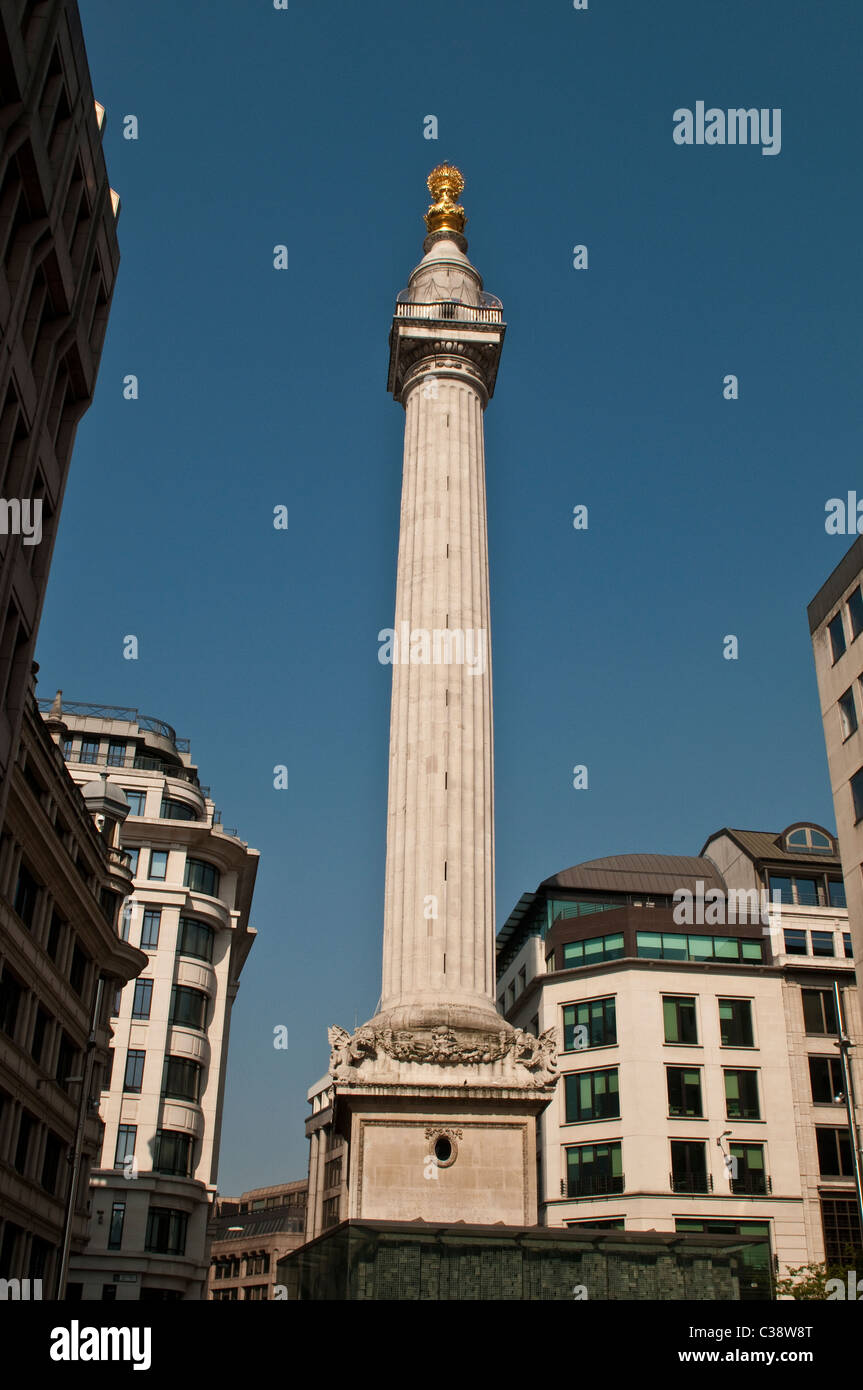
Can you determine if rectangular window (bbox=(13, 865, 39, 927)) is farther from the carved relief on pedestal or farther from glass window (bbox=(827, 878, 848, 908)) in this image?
glass window (bbox=(827, 878, 848, 908))

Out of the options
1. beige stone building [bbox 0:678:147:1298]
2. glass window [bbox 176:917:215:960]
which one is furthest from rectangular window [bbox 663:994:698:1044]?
beige stone building [bbox 0:678:147:1298]

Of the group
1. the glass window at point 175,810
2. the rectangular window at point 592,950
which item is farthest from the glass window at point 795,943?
the glass window at point 175,810

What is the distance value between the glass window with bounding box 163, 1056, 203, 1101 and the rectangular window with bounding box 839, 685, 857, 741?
4298cm

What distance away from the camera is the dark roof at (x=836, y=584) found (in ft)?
159

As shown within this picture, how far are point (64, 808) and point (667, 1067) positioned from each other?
119ft

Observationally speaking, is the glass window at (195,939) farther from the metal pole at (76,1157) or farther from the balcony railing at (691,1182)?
the balcony railing at (691,1182)

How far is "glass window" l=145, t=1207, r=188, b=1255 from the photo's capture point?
66.2 meters

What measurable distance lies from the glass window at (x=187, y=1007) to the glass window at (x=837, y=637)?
142 feet

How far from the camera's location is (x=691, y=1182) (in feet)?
210

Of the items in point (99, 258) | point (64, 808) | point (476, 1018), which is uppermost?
point (99, 258)

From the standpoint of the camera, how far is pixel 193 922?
76312 mm

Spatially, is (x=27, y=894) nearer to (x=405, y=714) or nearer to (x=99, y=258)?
(x=405, y=714)

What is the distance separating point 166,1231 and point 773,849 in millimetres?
41430
